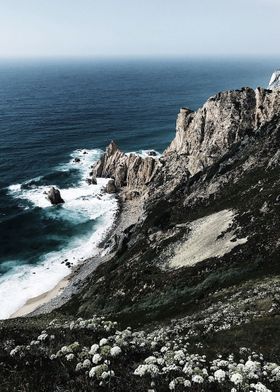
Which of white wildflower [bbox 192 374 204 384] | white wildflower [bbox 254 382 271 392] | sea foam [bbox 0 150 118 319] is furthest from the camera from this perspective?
sea foam [bbox 0 150 118 319]

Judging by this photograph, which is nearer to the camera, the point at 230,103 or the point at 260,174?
the point at 260,174

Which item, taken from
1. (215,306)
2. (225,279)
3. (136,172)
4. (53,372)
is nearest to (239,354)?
(53,372)

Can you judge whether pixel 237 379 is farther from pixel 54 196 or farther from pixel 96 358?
pixel 54 196

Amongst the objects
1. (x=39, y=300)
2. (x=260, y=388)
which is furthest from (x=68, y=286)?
(x=260, y=388)

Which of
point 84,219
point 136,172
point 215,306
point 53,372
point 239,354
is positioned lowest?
point 84,219

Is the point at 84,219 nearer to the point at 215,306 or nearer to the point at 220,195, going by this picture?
the point at 220,195

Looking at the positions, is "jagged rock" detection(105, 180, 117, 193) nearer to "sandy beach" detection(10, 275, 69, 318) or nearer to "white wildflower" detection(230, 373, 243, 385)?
"sandy beach" detection(10, 275, 69, 318)

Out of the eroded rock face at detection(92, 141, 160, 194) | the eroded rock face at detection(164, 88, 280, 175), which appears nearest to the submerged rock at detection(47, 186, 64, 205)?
the eroded rock face at detection(92, 141, 160, 194)
